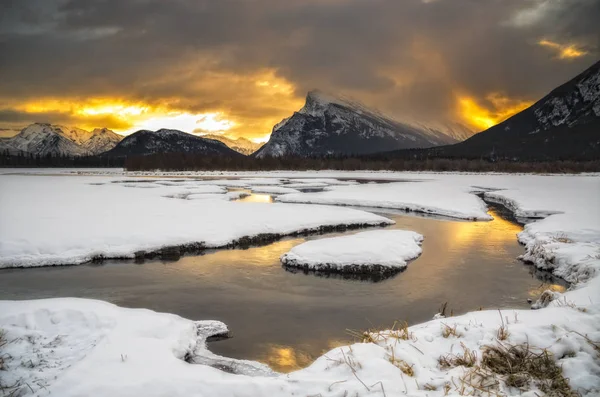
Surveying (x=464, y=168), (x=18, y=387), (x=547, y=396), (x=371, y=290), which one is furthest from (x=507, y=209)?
(x=464, y=168)

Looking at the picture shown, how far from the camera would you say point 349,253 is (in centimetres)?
1612

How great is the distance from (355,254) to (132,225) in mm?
12654

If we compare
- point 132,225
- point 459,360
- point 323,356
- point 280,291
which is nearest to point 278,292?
point 280,291

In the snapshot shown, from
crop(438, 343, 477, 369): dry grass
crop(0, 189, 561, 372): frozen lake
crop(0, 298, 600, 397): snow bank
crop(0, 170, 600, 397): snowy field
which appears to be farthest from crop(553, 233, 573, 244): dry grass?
crop(438, 343, 477, 369): dry grass

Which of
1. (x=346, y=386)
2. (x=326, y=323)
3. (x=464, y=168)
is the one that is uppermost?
(x=464, y=168)

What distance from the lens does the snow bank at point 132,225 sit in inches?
647

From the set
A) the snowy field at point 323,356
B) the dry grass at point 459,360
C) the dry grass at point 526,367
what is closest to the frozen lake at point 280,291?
the snowy field at point 323,356

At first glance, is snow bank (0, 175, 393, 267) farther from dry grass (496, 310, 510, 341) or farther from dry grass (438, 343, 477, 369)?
dry grass (496, 310, 510, 341)

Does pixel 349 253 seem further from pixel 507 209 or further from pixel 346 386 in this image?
pixel 507 209

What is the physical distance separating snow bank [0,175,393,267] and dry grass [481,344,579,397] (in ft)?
46.8

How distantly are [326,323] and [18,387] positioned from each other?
6.78 metres

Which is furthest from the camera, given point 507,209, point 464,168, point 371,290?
point 464,168

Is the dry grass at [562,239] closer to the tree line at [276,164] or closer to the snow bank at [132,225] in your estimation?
the snow bank at [132,225]

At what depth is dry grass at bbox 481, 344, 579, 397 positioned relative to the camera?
571cm
